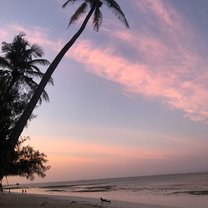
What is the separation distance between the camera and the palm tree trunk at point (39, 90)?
69.9ft

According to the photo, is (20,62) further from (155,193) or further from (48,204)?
(155,193)

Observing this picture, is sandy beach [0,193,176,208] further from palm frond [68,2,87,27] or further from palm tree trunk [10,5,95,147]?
palm frond [68,2,87,27]

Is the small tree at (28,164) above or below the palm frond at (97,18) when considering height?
below

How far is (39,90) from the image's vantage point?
872 inches

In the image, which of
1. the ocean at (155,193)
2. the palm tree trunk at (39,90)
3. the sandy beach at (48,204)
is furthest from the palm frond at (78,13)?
the ocean at (155,193)

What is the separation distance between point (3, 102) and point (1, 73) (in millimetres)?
11028

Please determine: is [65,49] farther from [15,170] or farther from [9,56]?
[9,56]

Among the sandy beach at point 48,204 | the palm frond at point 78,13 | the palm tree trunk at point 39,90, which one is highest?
the palm frond at point 78,13

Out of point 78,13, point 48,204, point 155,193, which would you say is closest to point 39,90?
point 78,13

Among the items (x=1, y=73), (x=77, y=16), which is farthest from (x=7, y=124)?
(x=1, y=73)

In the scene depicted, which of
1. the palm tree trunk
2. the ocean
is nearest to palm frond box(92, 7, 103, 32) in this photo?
the palm tree trunk

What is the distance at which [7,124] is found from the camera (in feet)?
73.1

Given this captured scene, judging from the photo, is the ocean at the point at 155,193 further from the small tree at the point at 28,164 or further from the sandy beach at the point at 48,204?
the small tree at the point at 28,164

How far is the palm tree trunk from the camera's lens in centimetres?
2131
